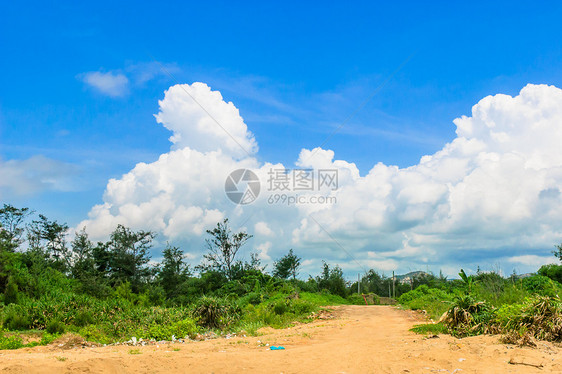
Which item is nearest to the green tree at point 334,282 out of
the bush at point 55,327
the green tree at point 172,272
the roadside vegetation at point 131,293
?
the roadside vegetation at point 131,293

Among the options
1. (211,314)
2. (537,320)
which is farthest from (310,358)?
(211,314)

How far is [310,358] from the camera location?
27.1 feet

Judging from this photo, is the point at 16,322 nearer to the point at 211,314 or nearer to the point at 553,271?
the point at 211,314

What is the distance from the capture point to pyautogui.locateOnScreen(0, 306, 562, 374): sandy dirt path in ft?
23.1

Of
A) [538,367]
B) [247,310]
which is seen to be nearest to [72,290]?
[247,310]

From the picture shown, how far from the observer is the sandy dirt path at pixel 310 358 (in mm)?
7031

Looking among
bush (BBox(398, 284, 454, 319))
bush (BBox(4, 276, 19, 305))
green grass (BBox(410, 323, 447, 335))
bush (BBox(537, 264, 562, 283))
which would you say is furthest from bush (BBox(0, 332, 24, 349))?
bush (BBox(537, 264, 562, 283))

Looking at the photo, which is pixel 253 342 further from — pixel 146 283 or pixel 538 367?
pixel 146 283

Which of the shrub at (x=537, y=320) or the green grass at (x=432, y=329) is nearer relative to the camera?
A: the shrub at (x=537, y=320)

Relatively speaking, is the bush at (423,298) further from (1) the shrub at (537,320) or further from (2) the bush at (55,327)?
(2) the bush at (55,327)

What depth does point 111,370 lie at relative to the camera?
7031mm

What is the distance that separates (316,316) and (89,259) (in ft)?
50.5

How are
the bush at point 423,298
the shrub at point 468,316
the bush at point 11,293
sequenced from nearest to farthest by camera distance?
the shrub at point 468,316 → the bush at point 11,293 → the bush at point 423,298

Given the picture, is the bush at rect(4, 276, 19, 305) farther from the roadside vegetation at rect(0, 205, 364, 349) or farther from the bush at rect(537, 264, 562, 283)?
the bush at rect(537, 264, 562, 283)
